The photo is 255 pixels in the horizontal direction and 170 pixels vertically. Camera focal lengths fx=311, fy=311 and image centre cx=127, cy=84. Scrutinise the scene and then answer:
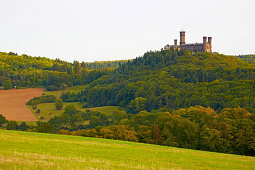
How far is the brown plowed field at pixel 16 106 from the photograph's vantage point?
459ft

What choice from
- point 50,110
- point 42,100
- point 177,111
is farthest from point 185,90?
point 42,100

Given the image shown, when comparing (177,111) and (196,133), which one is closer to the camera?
(196,133)

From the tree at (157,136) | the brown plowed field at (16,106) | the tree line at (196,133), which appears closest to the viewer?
the tree line at (196,133)

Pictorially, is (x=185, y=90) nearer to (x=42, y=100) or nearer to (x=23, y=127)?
(x=23, y=127)

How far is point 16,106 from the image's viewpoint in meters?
164

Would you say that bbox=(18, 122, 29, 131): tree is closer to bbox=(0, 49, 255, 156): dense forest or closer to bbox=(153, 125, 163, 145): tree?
bbox=(0, 49, 255, 156): dense forest

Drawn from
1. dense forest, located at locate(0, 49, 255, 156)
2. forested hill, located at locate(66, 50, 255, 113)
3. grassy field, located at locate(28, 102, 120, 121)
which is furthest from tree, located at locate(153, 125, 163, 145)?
grassy field, located at locate(28, 102, 120, 121)

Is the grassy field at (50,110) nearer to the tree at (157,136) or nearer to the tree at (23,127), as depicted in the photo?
the tree at (23,127)

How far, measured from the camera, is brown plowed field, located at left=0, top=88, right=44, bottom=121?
459 feet

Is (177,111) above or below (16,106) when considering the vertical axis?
above

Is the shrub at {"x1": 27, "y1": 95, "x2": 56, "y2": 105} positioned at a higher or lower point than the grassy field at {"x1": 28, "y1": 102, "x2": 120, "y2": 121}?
higher

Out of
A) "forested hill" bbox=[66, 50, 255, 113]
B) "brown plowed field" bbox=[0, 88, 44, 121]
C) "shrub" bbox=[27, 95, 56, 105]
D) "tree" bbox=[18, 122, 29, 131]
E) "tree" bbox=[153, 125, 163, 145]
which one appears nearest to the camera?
"tree" bbox=[153, 125, 163, 145]

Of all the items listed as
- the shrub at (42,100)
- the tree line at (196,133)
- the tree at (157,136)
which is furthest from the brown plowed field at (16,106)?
the tree at (157,136)

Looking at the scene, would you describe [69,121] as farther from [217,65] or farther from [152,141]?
[217,65]
